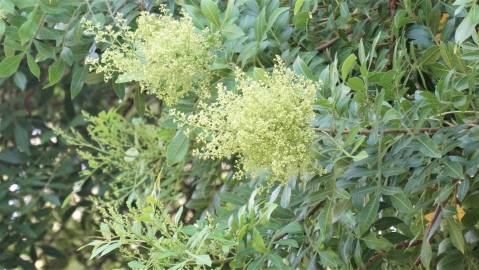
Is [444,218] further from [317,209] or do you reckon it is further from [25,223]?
[25,223]

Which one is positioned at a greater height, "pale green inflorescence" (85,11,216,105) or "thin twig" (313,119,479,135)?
"pale green inflorescence" (85,11,216,105)

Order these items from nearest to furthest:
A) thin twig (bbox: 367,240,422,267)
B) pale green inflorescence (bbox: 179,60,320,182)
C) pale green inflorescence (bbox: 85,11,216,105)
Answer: pale green inflorescence (bbox: 179,60,320,182) → pale green inflorescence (bbox: 85,11,216,105) → thin twig (bbox: 367,240,422,267)

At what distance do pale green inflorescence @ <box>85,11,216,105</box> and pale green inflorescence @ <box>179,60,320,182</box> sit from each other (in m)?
0.17

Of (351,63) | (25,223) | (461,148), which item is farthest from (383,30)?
(25,223)

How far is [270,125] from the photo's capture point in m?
1.45

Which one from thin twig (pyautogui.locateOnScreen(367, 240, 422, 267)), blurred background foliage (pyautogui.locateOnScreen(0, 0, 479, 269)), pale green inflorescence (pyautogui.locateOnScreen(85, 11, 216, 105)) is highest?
pale green inflorescence (pyautogui.locateOnScreen(85, 11, 216, 105))

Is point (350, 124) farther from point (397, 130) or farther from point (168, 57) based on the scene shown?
point (168, 57)

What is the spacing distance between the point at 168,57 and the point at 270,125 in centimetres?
29

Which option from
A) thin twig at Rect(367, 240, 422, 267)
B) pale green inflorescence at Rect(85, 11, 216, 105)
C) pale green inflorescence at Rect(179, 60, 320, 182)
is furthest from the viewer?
thin twig at Rect(367, 240, 422, 267)

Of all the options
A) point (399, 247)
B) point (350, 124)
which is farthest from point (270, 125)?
point (399, 247)

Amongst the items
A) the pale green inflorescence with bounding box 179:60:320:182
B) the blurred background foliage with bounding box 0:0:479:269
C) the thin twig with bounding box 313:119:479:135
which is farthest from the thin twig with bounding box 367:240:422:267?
the pale green inflorescence with bounding box 179:60:320:182

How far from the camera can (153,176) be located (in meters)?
2.77

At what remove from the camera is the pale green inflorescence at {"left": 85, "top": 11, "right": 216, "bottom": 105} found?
165cm

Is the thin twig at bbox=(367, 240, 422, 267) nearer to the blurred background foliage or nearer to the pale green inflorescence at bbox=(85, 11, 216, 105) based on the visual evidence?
the blurred background foliage
